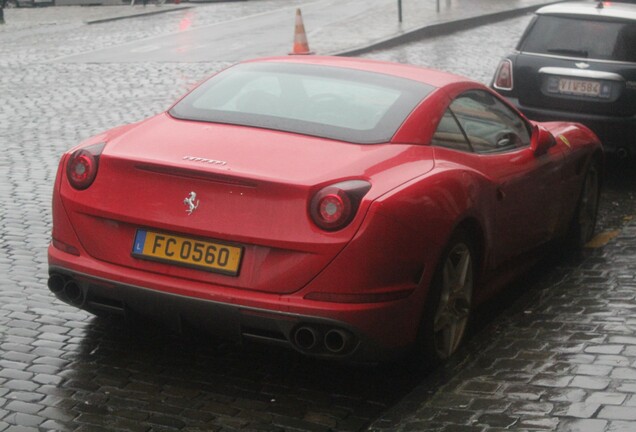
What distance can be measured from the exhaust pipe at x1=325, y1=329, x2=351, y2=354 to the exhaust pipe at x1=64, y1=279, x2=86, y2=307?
1.14m

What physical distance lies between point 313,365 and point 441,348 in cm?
59

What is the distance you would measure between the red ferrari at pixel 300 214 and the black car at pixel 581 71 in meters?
4.35

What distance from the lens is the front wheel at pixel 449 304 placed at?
5.77m

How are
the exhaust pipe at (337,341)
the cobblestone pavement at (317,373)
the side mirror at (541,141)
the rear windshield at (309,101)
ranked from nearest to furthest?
the cobblestone pavement at (317,373) < the exhaust pipe at (337,341) < the rear windshield at (309,101) < the side mirror at (541,141)

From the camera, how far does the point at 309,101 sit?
248 inches

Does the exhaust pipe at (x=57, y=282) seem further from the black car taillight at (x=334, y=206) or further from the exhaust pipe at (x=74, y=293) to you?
the black car taillight at (x=334, y=206)

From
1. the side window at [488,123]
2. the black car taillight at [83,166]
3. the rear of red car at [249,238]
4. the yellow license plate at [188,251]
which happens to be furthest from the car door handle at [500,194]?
the black car taillight at [83,166]

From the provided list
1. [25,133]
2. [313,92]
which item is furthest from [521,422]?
[25,133]

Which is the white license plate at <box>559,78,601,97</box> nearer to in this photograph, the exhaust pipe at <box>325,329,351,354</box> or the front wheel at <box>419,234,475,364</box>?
the front wheel at <box>419,234,475,364</box>

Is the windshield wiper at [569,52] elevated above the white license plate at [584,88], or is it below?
above

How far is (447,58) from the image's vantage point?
821 inches

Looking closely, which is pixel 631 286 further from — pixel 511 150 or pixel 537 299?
pixel 511 150

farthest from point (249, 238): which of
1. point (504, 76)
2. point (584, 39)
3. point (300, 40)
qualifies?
point (300, 40)

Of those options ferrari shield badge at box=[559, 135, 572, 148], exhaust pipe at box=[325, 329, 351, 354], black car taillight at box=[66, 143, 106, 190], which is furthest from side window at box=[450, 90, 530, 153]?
black car taillight at box=[66, 143, 106, 190]
